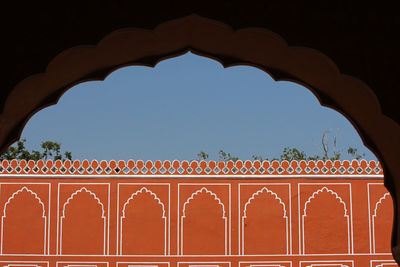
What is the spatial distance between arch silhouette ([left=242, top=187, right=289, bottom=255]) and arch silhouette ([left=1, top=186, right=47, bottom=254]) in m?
2.88

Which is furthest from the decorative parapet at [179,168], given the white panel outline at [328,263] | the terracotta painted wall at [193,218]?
the white panel outline at [328,263]

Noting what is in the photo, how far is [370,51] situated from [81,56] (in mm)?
1178

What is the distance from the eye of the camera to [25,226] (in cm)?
829

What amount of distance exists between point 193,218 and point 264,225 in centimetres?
102

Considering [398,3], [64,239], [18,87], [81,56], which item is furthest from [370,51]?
[64,239]

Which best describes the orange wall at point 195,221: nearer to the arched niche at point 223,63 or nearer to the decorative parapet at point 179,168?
the decorative parapet at point 179,168

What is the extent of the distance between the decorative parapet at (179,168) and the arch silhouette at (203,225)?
376 mm

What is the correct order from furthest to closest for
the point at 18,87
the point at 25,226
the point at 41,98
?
the point at 25,226, the point at 41,98, the point at 18,87

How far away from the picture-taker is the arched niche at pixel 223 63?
2.40 meters

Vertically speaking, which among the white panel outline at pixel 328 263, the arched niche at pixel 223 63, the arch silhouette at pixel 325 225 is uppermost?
the arched niche at pixel 223 63

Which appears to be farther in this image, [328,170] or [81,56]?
[328,170]

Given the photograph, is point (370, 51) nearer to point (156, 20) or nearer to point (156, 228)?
point (156, 20)

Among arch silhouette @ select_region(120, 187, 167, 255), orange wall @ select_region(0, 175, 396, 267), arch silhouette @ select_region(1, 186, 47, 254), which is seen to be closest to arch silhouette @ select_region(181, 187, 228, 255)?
orange wall @ select_region(0, 175, 396, 267)

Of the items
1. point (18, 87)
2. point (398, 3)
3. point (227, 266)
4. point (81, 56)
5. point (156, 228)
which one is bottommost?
point (227, 266)
